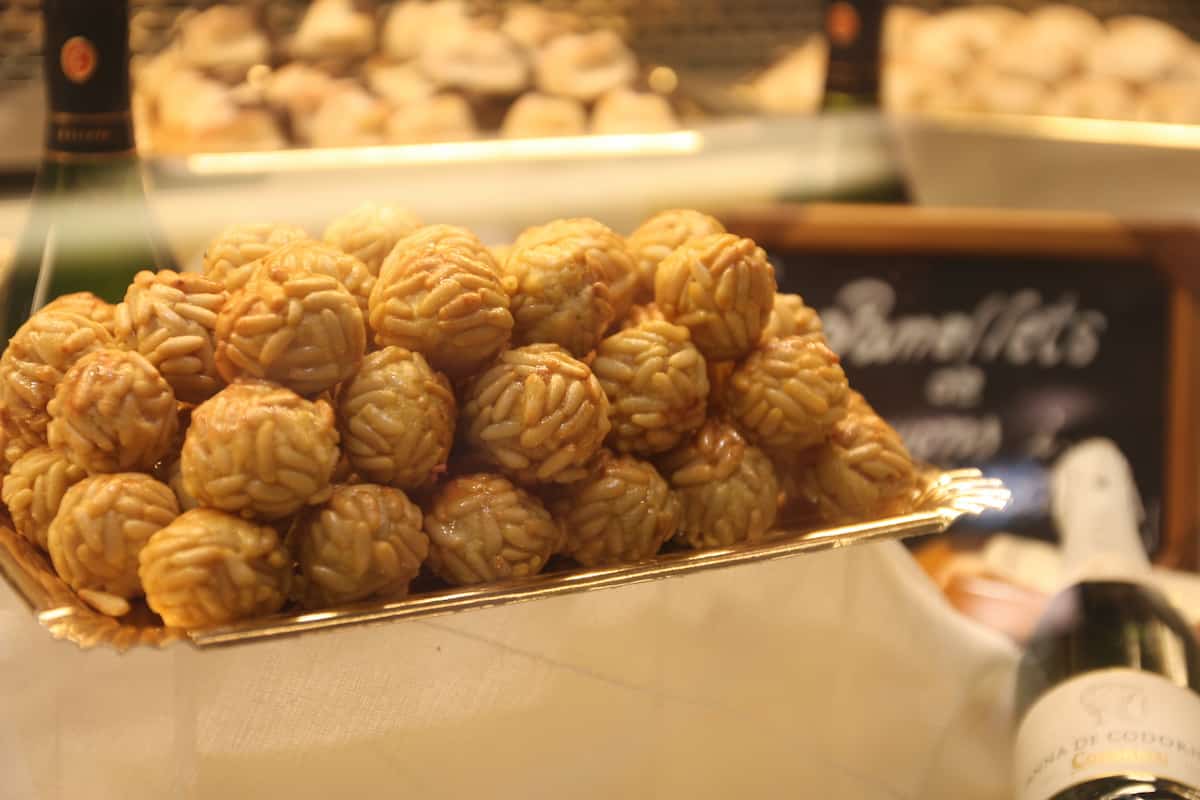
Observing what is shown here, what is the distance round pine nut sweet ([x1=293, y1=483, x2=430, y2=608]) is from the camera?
2.45 feet

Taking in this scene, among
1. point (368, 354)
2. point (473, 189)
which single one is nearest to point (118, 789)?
point (368, 354)

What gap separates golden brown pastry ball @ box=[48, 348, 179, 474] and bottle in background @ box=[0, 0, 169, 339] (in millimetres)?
340

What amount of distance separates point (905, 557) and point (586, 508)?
0.36 m

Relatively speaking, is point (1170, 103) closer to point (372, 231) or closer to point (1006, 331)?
point (1006, 331)

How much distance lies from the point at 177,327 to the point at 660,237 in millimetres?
362

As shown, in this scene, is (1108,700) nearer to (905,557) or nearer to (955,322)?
(905,557)

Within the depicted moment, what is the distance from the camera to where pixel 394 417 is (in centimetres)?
77

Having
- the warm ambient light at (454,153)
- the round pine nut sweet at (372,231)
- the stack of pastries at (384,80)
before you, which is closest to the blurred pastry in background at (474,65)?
the stack of pastries at (384,80)

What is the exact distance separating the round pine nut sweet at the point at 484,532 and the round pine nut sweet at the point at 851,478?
232mm

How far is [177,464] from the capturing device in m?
0.79

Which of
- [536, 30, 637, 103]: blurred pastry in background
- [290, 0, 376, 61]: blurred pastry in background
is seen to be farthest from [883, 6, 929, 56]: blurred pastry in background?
[290, 0, 376, 61]: blurred pastry in background

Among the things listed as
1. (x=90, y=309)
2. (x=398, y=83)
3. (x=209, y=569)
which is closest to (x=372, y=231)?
(x=90, y=309)

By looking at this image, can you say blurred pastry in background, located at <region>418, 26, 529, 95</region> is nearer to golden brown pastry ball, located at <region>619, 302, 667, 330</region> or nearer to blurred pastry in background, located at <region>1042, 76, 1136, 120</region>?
blurred pastry in background, located at <region>1042, 76, 1136, 120</region>

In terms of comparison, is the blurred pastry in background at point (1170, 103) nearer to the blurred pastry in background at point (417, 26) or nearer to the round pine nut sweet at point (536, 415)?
the blurred pastry in background at point (417, 26)
